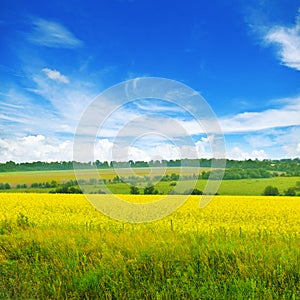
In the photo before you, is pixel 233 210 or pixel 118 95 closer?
pixel 118 95

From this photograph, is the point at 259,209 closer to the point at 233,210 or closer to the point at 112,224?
the point at 233,210

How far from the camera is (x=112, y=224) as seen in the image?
475 inches

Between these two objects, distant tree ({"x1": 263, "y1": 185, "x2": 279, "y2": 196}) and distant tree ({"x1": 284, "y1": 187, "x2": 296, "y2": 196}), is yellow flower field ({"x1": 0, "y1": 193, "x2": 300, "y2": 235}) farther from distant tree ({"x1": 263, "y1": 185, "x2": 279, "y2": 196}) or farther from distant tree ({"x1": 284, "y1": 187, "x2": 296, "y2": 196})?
distant tree ({"x1": 263, "y1": 185, "x2": 279, "y2": 196})

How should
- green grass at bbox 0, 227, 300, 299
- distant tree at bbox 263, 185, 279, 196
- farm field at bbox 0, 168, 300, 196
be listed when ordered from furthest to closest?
distant tree at bbox 263, 185, 279, 196 → farm field at bbox 0, 168, 300, 196 → green grass at bbox 0, 227, 300, 299

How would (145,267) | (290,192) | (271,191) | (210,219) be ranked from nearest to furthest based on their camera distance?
1. (145,267)
2. (210,219)
3. (290,192)
4. (271,191)

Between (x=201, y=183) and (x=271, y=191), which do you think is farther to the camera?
(x=271, y=191)

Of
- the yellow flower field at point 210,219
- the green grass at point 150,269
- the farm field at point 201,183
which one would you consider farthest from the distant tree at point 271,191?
the green grass at point 150,269

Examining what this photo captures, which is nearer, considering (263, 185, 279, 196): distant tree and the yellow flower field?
the yellow flower field

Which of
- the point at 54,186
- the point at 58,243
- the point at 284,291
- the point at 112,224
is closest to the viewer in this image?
the point at 284,291

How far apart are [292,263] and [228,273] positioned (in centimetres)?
111

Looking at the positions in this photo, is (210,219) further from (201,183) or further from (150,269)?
(201,183)

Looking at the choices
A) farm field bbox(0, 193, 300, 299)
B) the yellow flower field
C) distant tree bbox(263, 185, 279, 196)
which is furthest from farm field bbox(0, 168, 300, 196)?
farm field bbox(0, 193, 300, 299)

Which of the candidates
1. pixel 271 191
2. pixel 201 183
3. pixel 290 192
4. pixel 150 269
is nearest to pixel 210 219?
pixel 150 269

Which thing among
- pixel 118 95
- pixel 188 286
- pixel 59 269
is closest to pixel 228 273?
pixel 188 286
